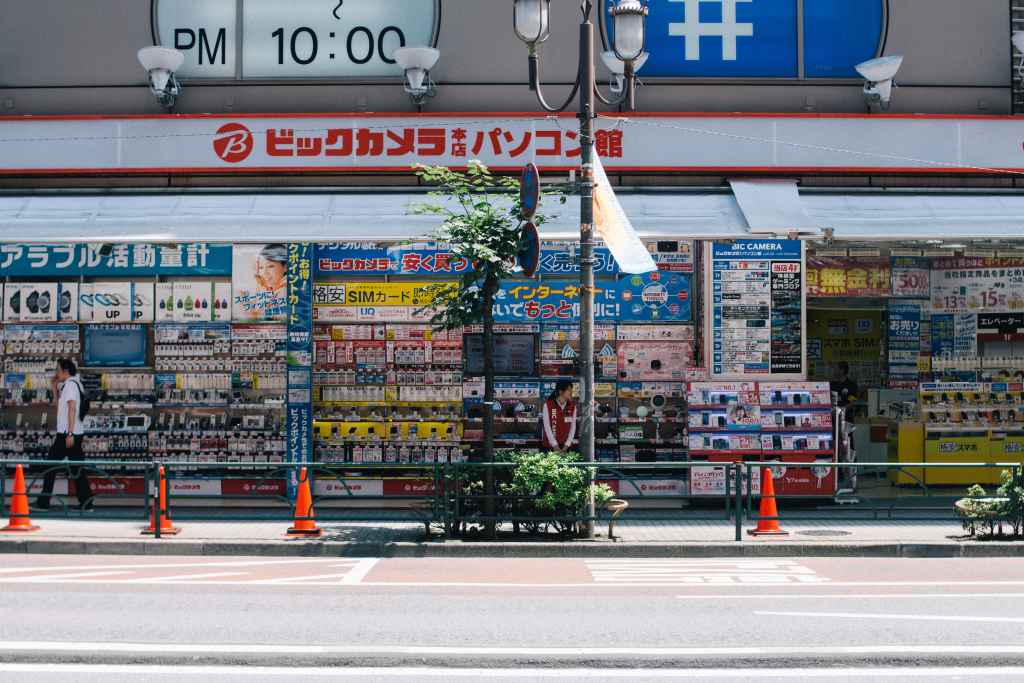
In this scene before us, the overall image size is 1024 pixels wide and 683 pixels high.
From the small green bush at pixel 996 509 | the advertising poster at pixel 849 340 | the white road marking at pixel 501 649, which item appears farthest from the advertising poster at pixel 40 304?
the advertising poster at pixel 849 340

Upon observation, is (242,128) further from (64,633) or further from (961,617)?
(961,617)

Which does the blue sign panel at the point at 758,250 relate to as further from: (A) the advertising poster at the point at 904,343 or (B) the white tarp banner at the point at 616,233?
(A) the advertising poster at the point at 904,343

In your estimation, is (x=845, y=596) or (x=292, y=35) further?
(x=292, y=35)

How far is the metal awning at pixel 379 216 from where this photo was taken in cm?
1277

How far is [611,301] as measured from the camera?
1400 centimetres

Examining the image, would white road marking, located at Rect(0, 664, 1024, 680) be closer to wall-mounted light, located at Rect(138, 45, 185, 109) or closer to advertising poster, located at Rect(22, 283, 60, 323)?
advertising poster, located at Rect(22, 283, 60, 323)

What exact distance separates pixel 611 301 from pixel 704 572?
5692 mm

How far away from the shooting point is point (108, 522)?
11.7 m

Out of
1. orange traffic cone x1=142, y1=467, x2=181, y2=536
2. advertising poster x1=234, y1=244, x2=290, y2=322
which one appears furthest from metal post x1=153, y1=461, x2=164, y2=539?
advertising poster x1=234, y1=244, x2=290, y2=322

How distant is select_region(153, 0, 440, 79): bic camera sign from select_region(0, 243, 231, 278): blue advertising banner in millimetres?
3283

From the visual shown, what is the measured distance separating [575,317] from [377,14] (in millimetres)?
6263

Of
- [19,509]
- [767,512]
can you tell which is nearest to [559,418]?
[767,512]

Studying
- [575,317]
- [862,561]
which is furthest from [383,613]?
[575,317]

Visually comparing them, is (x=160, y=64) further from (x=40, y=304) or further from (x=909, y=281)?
(x=909, y=281)
